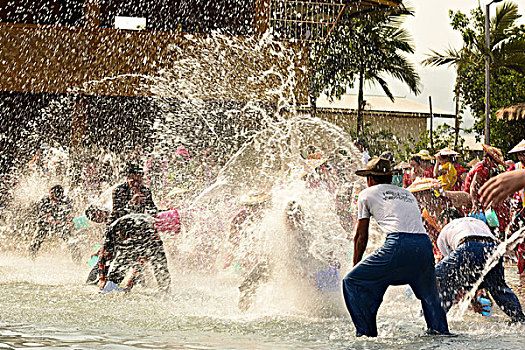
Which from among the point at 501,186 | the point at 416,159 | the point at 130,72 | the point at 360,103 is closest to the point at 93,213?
the point at 501,186

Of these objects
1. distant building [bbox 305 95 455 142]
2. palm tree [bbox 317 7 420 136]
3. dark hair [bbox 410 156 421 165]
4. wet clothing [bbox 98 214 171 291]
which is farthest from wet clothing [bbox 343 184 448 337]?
distant building [bbox 305 95 455 142]

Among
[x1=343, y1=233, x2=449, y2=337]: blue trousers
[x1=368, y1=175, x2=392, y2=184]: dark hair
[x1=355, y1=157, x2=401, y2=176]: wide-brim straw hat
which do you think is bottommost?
[x1=343, y1=233, x2=449, y2=337]: blue trousers

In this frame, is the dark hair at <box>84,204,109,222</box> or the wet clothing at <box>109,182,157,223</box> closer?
the wet clothing at <box>109,182,157,223</box>

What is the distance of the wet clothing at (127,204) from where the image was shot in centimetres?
873

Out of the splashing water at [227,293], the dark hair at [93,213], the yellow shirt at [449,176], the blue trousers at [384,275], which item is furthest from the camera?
the yellow shirt at [449,176]

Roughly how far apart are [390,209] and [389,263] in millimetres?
431

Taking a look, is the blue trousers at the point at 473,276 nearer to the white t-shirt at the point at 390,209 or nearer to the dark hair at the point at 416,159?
the white t-shirt at the point at 390,209

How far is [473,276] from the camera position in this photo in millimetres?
7070

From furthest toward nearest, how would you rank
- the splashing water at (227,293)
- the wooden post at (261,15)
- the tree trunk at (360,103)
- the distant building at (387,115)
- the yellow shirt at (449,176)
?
the distant building at (387,115), the tree trunk at (360,103), the wooden post at (261,15), the yellow shirt at (449,176), the splashing water at (227,293)

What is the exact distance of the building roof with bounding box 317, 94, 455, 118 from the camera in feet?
137

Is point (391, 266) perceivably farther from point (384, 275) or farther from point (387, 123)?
point (387, 123)

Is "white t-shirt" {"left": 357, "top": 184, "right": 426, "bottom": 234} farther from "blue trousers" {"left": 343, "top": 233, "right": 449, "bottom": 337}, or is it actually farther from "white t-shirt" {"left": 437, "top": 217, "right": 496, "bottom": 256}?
"white t-shirt" {"left": 437, "top": 217, "right": 496, "bottom": 256}

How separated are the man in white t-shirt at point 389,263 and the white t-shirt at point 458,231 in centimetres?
107

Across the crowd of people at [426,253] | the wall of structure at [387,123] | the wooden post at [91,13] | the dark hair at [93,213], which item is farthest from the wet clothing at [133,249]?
the wall of structure at [387,123]
